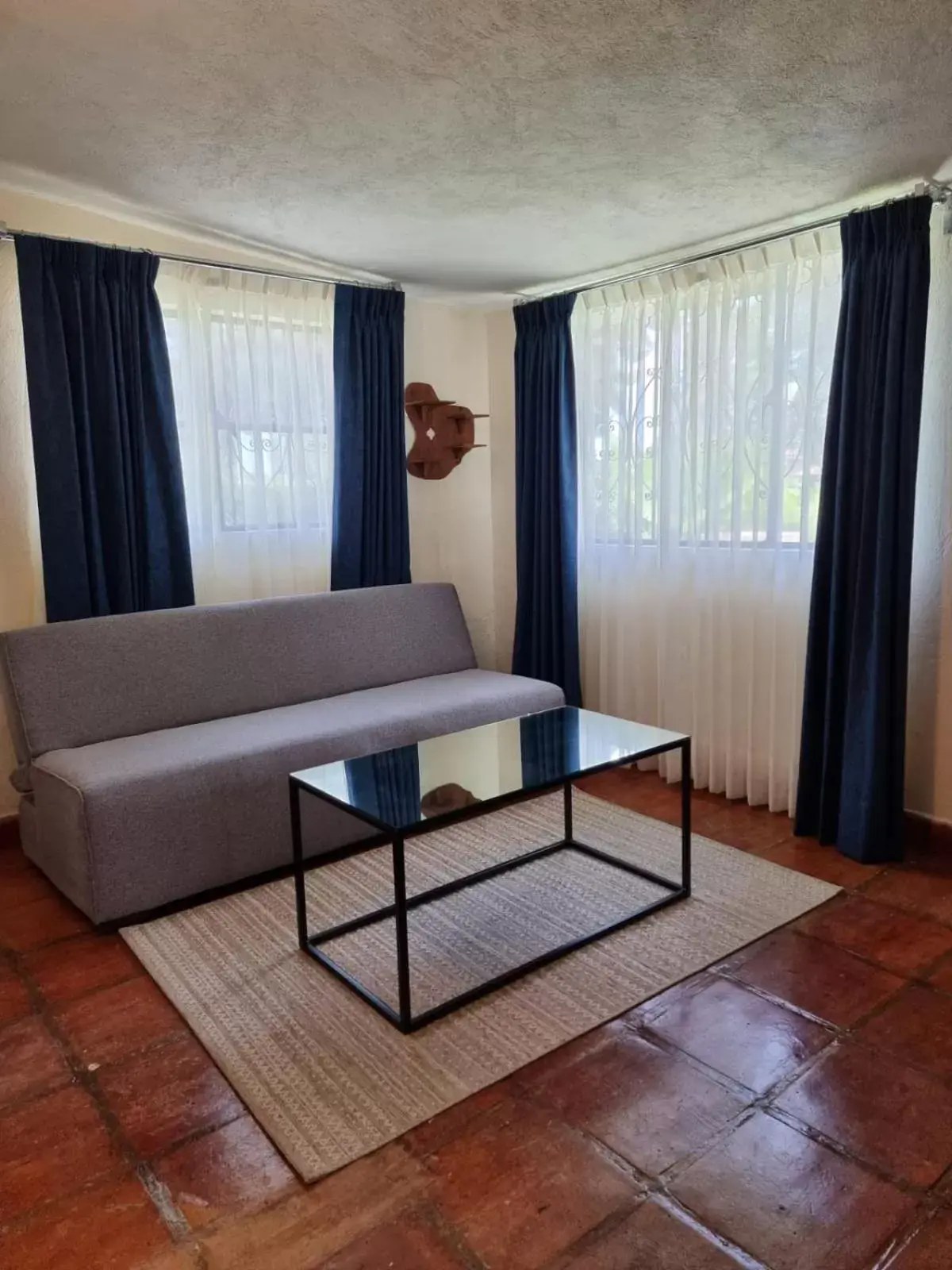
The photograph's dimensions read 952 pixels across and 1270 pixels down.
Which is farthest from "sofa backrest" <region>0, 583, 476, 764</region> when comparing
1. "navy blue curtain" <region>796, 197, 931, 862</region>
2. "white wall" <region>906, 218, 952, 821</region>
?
"white wall" <region>906, 218, 952, 821</region>

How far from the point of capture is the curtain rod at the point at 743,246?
8.20 feet

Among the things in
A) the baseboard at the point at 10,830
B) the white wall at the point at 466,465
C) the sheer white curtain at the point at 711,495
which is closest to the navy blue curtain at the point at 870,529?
the sheer white curtain at the point at 711,495

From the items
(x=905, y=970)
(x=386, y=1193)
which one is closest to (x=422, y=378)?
(x=905, y=970)

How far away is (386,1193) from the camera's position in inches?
57.7

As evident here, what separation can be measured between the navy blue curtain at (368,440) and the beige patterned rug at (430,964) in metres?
1.27

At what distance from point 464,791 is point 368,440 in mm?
1960

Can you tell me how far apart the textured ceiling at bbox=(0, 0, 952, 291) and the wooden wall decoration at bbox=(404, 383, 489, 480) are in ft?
2.81

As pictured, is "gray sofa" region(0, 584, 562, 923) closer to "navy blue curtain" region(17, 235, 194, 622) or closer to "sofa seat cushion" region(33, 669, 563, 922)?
"sofa seat cushion" region(33, 669, 563, 922)

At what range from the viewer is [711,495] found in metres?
3.22

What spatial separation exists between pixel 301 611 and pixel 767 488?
1.81 m

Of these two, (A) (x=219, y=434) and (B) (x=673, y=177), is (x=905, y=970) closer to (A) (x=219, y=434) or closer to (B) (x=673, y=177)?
(B) (x=673, y=177)

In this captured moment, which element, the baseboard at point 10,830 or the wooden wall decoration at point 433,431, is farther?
the wooden wall decoration at point 433,431

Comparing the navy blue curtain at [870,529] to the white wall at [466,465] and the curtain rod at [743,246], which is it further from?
the white wall at [466,465]

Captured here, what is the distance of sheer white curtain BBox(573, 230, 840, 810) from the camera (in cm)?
294
